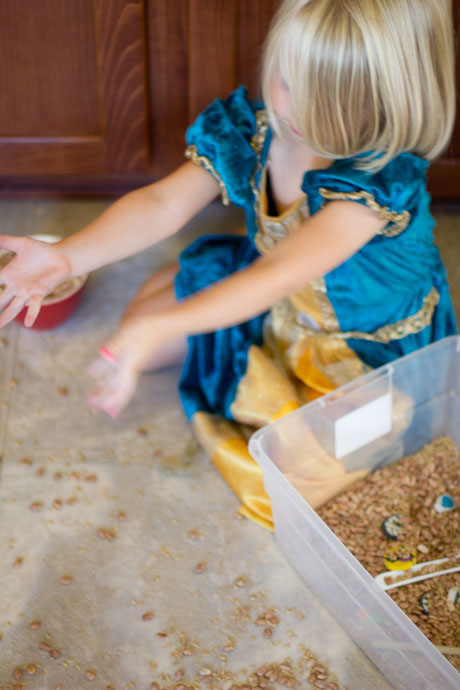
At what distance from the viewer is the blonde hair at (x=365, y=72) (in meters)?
0.84

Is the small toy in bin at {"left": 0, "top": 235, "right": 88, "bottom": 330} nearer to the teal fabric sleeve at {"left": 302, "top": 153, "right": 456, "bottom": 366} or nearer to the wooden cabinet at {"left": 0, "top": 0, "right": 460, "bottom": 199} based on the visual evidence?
the wooden cabinet at {"left": 0, "top": 0, "right": 460, "bottom": 199}

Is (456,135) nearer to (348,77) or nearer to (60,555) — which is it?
(348,77)

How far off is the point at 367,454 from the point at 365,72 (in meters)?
0.51

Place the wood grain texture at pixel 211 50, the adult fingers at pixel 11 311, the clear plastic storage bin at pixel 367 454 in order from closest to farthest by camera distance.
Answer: the clear plastic storage bin at pixel 367 454, the adult fingers at pixel 11 311, the wood grain texture at pixel 211 50

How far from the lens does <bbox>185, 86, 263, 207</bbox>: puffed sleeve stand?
106 cm

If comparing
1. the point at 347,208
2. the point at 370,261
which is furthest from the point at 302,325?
the point at 347,208

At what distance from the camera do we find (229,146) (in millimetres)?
1055

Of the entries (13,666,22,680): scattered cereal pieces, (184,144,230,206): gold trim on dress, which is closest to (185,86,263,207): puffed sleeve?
(184,144,230,206): gold trim on dress

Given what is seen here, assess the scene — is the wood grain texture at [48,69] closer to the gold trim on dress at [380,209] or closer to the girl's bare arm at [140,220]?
the girl's bare arm at [140,220]

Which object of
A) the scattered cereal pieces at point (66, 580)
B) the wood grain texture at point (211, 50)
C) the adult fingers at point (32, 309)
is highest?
the wood grain texture at point (211, 50)

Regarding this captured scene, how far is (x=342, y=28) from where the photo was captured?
0.84 metres

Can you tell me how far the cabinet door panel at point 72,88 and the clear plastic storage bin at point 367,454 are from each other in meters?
0.64

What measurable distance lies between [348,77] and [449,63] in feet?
0.46

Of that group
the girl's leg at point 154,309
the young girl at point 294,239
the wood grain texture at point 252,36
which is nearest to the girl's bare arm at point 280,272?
the young girl at point 294,239
